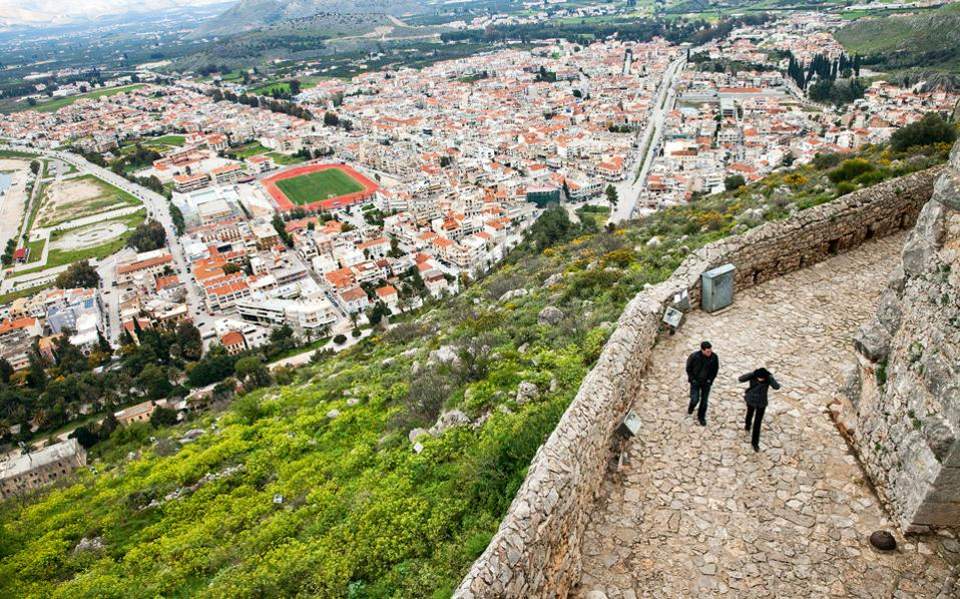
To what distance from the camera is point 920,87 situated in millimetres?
68875

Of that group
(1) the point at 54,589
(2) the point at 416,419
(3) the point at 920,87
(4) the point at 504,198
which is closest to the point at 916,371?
(2) the point at 416,419

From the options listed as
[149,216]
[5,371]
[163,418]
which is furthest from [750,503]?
[149,216]

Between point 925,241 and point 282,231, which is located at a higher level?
point 925,241

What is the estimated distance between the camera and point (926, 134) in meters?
18.0

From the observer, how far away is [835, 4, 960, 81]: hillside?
77812 mm

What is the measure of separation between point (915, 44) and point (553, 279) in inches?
3933

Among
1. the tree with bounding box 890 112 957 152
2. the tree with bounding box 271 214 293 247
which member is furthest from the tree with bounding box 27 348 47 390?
the tree with bounding box 890 112 957 152

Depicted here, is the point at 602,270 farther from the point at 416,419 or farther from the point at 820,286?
the point at 416,419

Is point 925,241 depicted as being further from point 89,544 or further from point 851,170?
point 89,544

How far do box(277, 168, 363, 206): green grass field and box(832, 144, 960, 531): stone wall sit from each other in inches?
2707

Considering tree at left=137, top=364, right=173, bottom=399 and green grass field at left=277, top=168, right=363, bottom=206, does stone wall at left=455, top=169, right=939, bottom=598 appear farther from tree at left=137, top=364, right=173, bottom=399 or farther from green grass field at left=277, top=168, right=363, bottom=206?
green grass field at left=277, top=168, right=363, bottom=206

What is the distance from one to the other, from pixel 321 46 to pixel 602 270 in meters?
193

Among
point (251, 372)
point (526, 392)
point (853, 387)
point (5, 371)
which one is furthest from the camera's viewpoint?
point (5, 371)

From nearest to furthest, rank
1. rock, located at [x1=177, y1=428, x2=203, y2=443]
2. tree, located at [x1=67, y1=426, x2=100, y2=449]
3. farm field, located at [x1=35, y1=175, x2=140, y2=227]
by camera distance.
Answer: rock, located at [x1=177, y1=428, x2=203, y2=443]
tree, located at [x1=67, y1=426, x2=100, y2=449]
farm field, located at [x1=35, y1=175, x2=140, y2=227]
